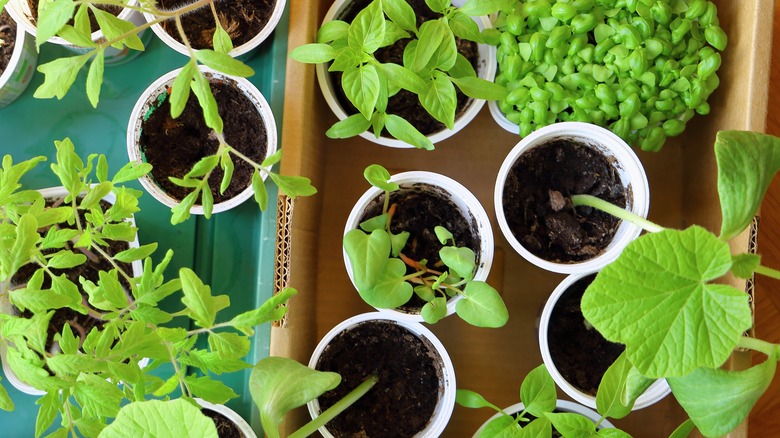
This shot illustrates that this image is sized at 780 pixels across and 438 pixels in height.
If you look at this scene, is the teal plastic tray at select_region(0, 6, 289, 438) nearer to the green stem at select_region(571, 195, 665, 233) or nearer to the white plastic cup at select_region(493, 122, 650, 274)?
the white plastic cup at select_region(493, 122, 650, 274)

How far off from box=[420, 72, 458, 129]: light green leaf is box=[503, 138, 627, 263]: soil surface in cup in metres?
0.19

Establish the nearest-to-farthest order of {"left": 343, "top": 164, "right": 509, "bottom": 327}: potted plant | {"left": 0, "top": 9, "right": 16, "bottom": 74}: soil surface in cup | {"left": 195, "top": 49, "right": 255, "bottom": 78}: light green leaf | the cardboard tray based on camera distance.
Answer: {"left": 195, "top": 49, "right": 255, "bottom": 78}: light green leaf < {"left": 343, "top": 164, "right": 509, "bottom": 327}: potted plant < the cardboard tray < {"left": 0, "top": 9, "right": 16, "bottom": 74}: soil surface in cup

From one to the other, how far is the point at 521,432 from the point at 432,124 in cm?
49

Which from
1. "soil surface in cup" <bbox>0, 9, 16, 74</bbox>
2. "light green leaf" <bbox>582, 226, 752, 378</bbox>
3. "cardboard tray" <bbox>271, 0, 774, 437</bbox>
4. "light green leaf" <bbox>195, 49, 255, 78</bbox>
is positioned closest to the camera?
"light green leaf" <bbox>582, 226, 752, 378</bbox>

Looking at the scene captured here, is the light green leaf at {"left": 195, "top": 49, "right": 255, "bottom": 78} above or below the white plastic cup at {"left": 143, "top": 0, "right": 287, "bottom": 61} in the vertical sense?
below

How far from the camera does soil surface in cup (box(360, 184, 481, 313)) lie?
0.90m

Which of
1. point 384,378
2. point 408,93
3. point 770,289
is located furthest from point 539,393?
point 770,289

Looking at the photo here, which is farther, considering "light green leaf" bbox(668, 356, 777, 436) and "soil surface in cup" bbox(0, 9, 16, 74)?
"soil surface in cup" bbox(0, 9, 16, 74)

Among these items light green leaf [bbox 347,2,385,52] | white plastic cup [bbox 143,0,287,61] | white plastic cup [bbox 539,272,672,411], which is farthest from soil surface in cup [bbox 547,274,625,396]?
white plastic cup [bbox 143,0,287,61]

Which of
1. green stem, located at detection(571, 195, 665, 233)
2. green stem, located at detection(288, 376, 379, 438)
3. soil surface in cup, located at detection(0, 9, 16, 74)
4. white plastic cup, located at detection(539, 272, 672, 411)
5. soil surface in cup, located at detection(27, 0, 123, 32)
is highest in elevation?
soil surface in cup, located at detection(27, 0, 123, 32)

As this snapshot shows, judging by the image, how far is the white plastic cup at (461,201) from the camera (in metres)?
0.85

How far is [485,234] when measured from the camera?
33.9 inches

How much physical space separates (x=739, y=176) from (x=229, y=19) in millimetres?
774

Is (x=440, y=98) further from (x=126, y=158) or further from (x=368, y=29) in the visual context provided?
(x=126, y=158)
